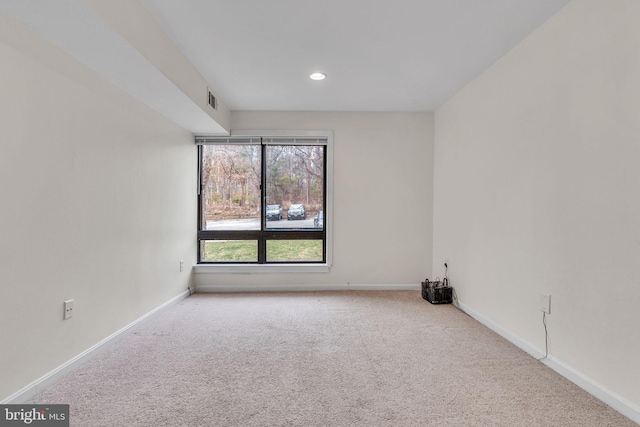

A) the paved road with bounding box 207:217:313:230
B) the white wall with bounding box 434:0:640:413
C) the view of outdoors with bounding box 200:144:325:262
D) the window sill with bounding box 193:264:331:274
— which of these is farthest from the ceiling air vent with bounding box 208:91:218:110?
the white wall with bounding box 434:0:640:413

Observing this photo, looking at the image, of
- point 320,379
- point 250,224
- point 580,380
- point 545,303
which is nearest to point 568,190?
point 545,303

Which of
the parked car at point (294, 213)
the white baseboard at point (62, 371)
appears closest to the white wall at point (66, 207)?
the white baseboard at point (62, 371)

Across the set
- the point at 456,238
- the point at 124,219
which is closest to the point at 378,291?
the point at 456,238

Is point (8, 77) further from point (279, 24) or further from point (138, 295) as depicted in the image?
point (138, 295)

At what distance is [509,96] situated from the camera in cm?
266

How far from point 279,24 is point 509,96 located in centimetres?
186

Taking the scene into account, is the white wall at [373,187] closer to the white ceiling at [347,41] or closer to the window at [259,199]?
→ the window at [259,199]

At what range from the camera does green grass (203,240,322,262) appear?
4418 millimetres

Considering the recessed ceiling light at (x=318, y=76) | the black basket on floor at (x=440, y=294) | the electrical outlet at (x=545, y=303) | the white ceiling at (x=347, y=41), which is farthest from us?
the black basket on floor at (x=440, y=294)

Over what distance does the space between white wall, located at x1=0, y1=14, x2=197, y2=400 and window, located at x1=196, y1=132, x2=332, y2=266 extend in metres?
1.13

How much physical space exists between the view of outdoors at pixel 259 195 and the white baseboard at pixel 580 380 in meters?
2.42

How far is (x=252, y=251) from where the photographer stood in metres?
4.43

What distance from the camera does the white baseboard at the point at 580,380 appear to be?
166 cm

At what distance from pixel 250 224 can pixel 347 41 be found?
8.73 feet
